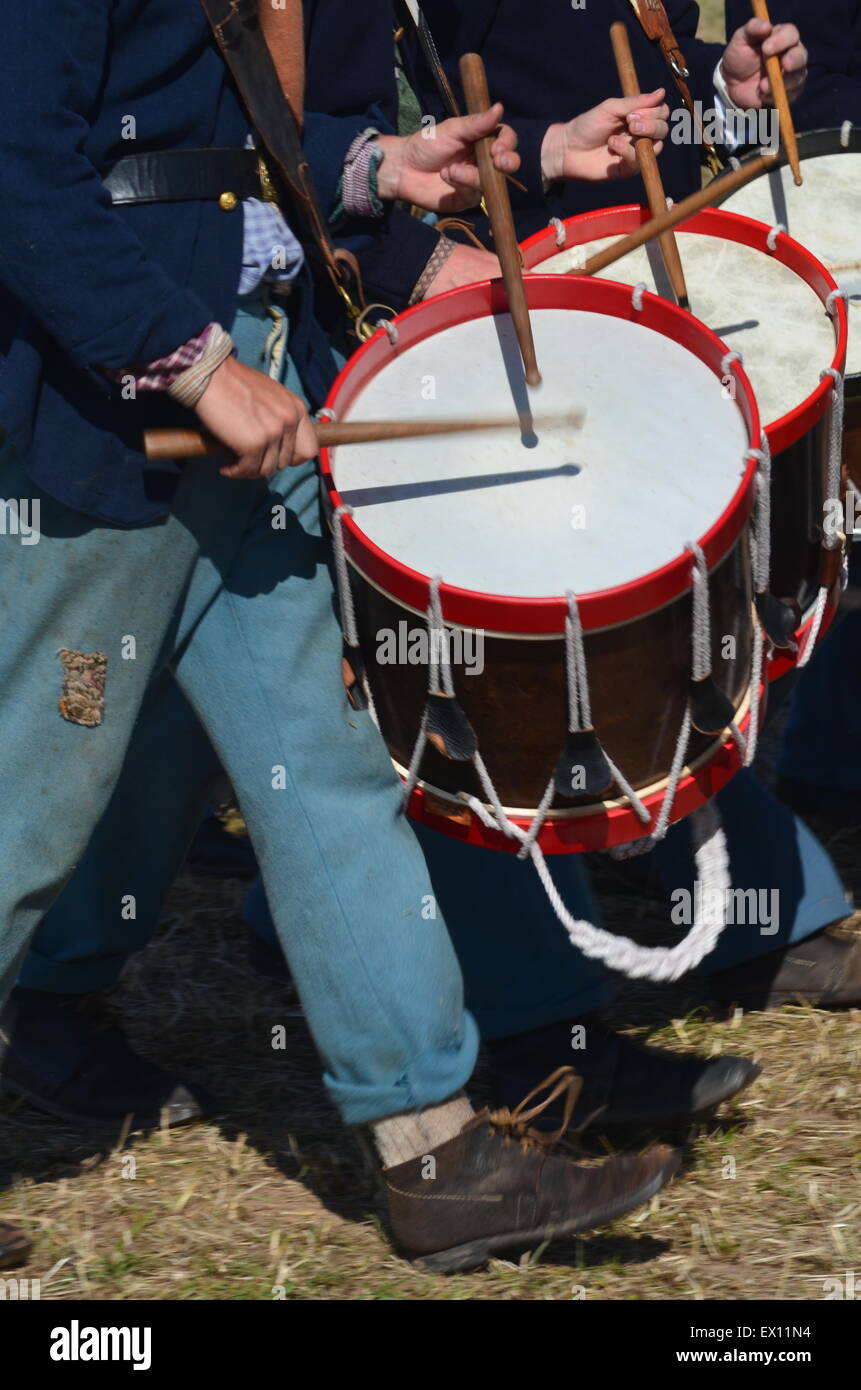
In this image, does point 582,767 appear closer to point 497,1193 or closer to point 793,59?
point 497,1193

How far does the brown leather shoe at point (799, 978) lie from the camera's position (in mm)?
2916

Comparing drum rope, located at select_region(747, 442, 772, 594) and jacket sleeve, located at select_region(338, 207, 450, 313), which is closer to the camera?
drum rope, located at select_region(747, 442, 772, 594)

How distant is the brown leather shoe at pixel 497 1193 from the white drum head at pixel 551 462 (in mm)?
741

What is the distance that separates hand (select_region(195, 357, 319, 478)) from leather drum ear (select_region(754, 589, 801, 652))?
625 millimetres

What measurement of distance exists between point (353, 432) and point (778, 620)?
24.0 inches

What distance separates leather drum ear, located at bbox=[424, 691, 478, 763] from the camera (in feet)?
6.93

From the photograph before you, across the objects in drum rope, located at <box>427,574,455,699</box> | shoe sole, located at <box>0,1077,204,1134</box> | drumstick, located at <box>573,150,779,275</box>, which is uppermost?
drumstick, located at <box>573,150,779,275</box>

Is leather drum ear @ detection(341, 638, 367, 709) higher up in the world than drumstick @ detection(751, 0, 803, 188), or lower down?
lower down

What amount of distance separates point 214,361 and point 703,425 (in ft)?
2.00

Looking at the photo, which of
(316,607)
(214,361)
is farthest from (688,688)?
(214,361)

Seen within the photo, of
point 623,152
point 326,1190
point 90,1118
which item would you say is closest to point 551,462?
point 623,152

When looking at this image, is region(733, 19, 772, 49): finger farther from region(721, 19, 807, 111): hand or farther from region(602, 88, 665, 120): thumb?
region(602, 88, 665, 120): thumb

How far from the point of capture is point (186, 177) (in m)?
2.03

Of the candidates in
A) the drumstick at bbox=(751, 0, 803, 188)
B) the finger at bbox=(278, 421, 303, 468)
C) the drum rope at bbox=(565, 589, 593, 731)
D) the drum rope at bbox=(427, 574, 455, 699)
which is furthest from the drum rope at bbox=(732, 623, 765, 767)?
the drumstick at bbox=(751, 0, 803, 188)
